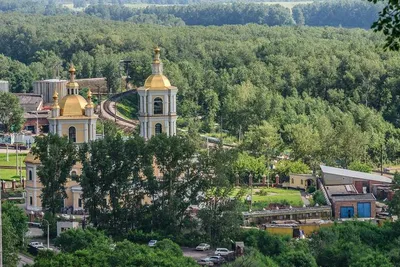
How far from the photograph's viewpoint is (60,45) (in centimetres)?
9844

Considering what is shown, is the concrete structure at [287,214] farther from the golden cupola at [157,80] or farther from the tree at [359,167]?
the tree at [359,167]

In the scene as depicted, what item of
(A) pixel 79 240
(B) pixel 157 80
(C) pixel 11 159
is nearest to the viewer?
(A) pixel 79 240

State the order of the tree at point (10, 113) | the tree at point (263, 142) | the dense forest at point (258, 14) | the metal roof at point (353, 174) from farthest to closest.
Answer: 1. the dense forest at point (258, 14)
2. the tree at point (10, 113)
3. the tree at point (263, 142)
4. the metal roof at point (353, 174)

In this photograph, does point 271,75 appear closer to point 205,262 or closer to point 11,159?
point 11,159

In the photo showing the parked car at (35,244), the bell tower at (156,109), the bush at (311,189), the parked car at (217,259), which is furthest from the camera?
the bush at (311,189)

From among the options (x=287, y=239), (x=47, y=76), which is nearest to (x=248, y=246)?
(x=287, y=239)

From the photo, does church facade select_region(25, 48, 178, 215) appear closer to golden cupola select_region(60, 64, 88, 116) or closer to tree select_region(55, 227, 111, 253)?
golden cupola select_region(60, 64, 88, 116)

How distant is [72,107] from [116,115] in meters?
22.4

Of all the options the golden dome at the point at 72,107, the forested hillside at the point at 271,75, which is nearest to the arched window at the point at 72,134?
the golden dome at the point at 72,107

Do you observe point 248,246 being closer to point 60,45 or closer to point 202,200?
point 202,200

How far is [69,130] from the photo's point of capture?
4403cm

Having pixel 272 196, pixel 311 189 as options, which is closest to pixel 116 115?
pixel 311 189

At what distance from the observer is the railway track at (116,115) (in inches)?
2465

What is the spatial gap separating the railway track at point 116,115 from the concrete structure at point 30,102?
11.1 feet
